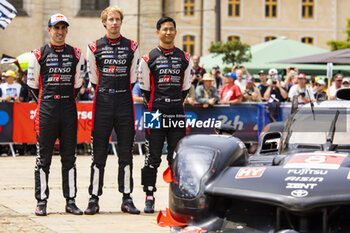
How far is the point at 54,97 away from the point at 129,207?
54.0 inches

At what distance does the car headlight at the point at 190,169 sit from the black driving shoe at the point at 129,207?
2957 mm

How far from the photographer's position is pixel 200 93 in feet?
56.9

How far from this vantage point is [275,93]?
60.5 ft

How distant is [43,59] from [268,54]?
29435 millimetres

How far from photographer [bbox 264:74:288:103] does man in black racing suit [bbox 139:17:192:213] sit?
1006 centimetres

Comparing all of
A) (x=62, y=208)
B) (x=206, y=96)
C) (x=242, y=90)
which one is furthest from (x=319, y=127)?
(x=242, y=90)

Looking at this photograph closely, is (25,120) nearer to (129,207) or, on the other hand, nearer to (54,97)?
(54,97)

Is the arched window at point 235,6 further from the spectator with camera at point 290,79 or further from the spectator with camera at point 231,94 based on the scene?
the spectator with camera at point 231,94

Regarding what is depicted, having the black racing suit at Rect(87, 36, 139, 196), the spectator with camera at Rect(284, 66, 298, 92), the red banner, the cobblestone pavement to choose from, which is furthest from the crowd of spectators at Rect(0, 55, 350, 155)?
the black racing suit at Rect(87, 36, 139, 196)

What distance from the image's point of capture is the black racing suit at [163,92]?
8.30 metres

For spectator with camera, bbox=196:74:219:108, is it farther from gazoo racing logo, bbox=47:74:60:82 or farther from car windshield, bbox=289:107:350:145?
car windshield, bbox=289:107:350:145

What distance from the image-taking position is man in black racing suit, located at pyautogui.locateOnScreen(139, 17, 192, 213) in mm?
8281

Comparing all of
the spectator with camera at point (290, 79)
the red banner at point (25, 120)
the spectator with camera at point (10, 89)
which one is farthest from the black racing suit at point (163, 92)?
the spectator with camera at point (290, 79)

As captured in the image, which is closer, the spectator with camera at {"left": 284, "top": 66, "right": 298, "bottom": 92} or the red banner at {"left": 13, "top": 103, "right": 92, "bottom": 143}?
the red banner at {"left": 13, "top": 103, "right": 92, "bottom": 143}
